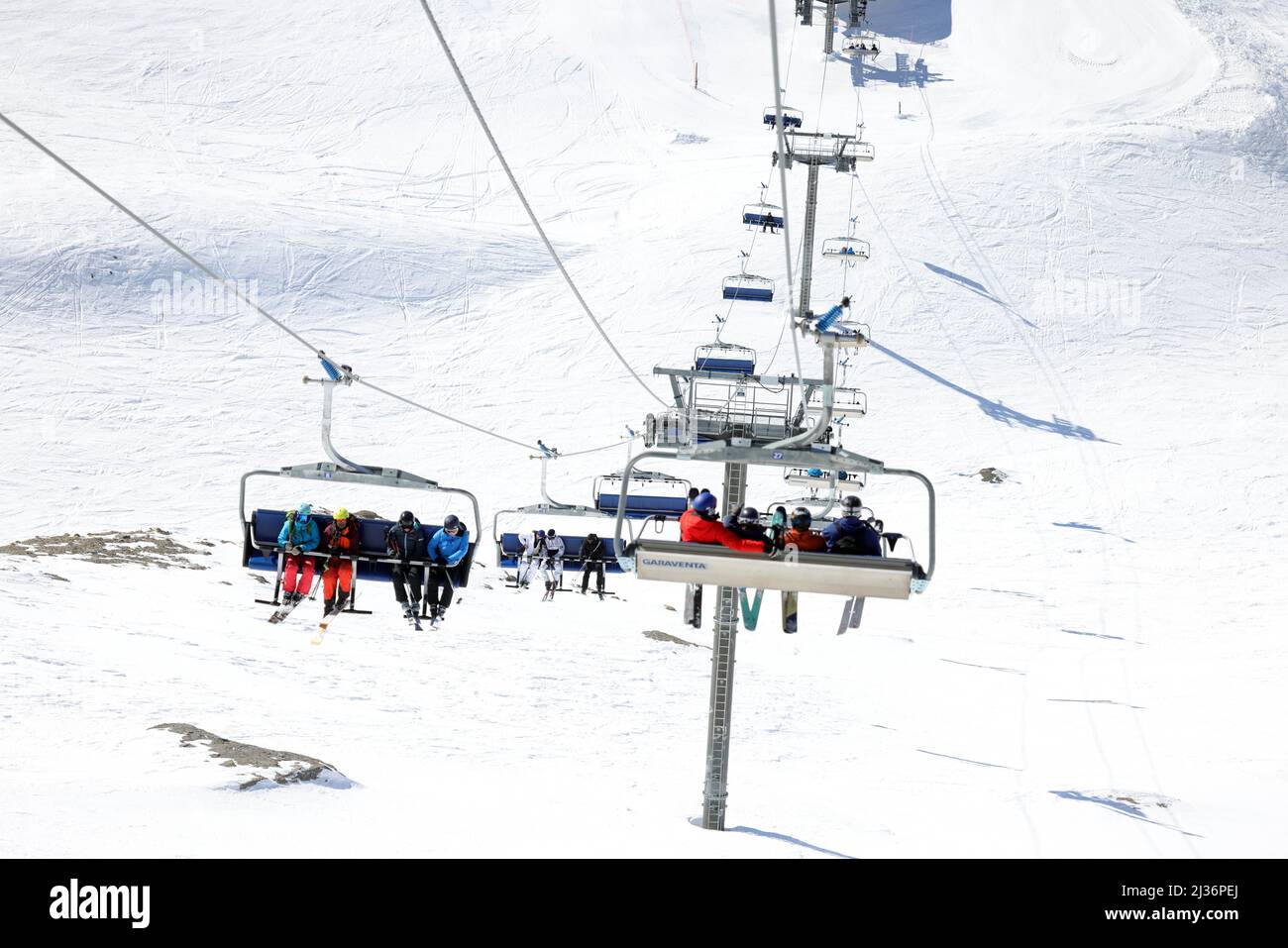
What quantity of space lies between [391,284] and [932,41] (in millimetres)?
53663

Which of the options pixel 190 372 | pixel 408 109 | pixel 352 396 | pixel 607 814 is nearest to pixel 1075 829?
pixel 607 814

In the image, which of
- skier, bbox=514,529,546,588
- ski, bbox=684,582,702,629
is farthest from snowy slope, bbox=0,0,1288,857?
ski, bbox=684,582,702,629

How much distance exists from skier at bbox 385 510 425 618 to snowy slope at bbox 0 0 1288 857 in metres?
3.03

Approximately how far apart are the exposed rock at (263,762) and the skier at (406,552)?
377cm

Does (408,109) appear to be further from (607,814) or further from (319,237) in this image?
(607,814)

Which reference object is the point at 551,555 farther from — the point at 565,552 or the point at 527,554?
the point at 527,554

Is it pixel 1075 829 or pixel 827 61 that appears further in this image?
pixel 827 61

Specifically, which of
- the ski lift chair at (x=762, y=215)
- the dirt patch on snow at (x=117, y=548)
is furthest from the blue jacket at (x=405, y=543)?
the ski lift chair at (x=762, y=215)

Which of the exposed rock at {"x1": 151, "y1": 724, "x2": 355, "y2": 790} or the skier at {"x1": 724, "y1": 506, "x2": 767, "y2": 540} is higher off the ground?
the skier at {"x1": 724, "y1": 506, "x2": 767, "y2": 540}

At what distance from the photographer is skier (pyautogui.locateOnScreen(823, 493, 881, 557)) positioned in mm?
11516

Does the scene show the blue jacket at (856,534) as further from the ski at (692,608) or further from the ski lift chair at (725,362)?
the ski lift chair at (725,362)

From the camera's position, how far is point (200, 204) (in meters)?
57.3

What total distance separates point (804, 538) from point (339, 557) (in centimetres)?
540
